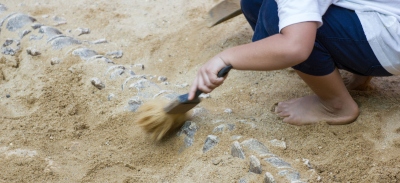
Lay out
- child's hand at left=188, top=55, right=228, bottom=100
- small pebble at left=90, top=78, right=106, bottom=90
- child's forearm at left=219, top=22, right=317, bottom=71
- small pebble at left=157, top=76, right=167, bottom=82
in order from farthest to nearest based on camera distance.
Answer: small pebble at left=157, top=76, right=167, bottom=82 → small pebble at left=90, top=78, right=106, bottom=90 → child's hand at left=188, top=55, right=228, bottom=100 → child's forearm at left=219, top=22, right=317, bottom=71

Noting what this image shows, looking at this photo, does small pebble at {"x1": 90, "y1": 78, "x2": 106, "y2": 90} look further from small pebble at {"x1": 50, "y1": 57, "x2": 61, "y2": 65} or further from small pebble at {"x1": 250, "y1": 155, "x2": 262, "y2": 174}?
small pebble at {"x1": 250, "y1": 155, "x2": 262, "y2": 174}

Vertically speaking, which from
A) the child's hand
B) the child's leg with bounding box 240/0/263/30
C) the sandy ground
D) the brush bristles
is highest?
the child's hand

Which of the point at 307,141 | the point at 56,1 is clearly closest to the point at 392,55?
the point at 307,141

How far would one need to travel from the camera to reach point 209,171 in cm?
186

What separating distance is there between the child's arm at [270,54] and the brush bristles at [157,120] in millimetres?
208

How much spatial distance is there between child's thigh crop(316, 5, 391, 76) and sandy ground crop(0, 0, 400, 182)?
285 millimetres

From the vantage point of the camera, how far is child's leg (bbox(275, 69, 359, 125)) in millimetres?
2096

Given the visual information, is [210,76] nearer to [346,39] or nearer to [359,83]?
[346,39]

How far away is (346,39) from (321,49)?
0.31 feet

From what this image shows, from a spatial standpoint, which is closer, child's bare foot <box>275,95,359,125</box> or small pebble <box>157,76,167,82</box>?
child's bare foot <box>275,95,359,125</box>

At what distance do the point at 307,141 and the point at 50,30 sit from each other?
1.60 m

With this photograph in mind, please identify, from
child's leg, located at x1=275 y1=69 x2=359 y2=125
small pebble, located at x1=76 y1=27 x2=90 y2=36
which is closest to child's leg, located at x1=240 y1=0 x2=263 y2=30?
child's leg, located at x1=275 y1=69 x2=359 y2=125

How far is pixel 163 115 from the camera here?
205 centimetres

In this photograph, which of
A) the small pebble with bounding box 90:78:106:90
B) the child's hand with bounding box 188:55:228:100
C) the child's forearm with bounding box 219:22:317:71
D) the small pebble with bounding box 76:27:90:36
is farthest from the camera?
the small pebble with bounding box 76:27:90:36
